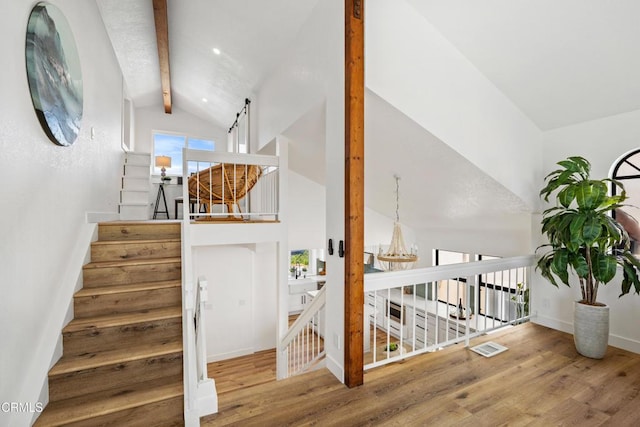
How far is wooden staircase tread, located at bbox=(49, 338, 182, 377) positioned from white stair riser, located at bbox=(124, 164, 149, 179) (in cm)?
380

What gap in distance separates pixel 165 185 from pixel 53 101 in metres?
5.28

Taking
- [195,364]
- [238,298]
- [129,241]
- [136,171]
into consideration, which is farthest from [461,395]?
[136,171]

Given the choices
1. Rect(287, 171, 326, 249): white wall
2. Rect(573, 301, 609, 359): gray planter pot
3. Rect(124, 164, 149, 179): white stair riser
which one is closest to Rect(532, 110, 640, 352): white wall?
Rect(573, 301, 609, 359): gray planter pot

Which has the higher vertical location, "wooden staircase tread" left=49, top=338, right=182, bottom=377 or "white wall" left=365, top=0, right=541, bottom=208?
"white wall" left=365, top=0, right=541, bottom=208

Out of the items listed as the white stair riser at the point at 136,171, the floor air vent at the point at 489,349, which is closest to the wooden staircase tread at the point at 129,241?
the white stair riser at the point at 136,171

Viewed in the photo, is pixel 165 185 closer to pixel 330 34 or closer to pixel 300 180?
pixel 300 180

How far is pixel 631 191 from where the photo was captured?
2.91m

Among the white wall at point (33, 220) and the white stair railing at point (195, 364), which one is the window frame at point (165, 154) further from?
the white stair railing at point (195, 364)

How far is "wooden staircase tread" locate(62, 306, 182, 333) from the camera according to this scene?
7.25 feet

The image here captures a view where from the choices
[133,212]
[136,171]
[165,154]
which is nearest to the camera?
[133,212]

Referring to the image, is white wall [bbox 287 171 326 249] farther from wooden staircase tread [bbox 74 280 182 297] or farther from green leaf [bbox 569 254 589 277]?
green leaf [bbox 569 254 589 277]

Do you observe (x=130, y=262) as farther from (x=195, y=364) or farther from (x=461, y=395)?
(x=461, y=395)

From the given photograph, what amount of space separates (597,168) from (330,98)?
115 inches

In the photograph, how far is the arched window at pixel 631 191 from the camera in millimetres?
2865
